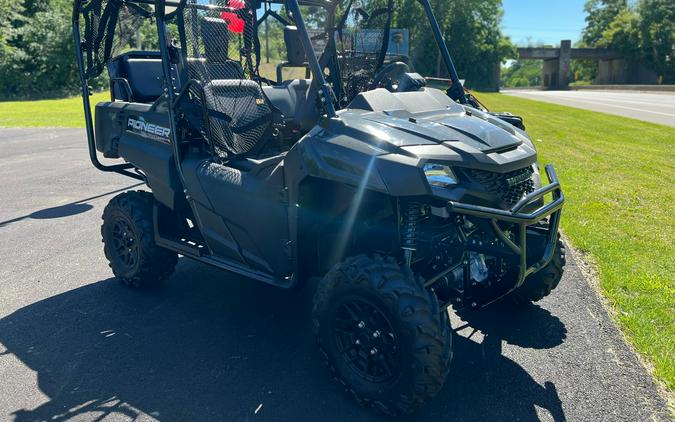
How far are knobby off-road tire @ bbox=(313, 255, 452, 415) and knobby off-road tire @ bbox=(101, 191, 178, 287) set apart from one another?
1921mm

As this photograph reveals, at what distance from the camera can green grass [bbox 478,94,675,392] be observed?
3936 mm

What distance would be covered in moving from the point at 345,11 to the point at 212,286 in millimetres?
2523

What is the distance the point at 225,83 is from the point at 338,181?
1412 mm

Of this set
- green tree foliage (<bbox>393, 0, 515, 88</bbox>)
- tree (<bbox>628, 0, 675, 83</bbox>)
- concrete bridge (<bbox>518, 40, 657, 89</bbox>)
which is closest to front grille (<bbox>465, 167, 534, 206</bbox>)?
green tree foliage (<bbox>393, 0, 515, 88</bbox>)

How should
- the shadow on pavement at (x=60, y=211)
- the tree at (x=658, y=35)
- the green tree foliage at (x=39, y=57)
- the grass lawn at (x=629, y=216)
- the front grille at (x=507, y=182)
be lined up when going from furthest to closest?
the tree at (x=658, y=35), the green tree foliage at (x=39, y=57), the shadow on pavement at (x=60, y=211), the grass lawn at (x=629, y=216), the front grille at (x=507, y=182)

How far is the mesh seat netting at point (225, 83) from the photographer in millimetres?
3836

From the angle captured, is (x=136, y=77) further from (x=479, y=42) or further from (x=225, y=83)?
(x=479, y=42)

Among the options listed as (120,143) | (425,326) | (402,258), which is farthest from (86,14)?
(425,326)

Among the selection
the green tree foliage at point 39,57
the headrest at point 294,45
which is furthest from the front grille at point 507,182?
the green tree foliage at point 39,57

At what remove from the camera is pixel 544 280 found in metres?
3.89

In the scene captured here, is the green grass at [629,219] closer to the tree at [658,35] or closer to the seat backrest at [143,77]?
the seat backrest at [143,77]

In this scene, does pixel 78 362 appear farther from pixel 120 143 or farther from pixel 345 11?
pixel 345 11

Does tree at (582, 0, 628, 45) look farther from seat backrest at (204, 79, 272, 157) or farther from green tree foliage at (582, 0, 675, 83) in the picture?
seat backrest at (204, 79, 272, 157)

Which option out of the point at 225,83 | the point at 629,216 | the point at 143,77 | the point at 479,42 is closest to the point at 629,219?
the point at 629,216
